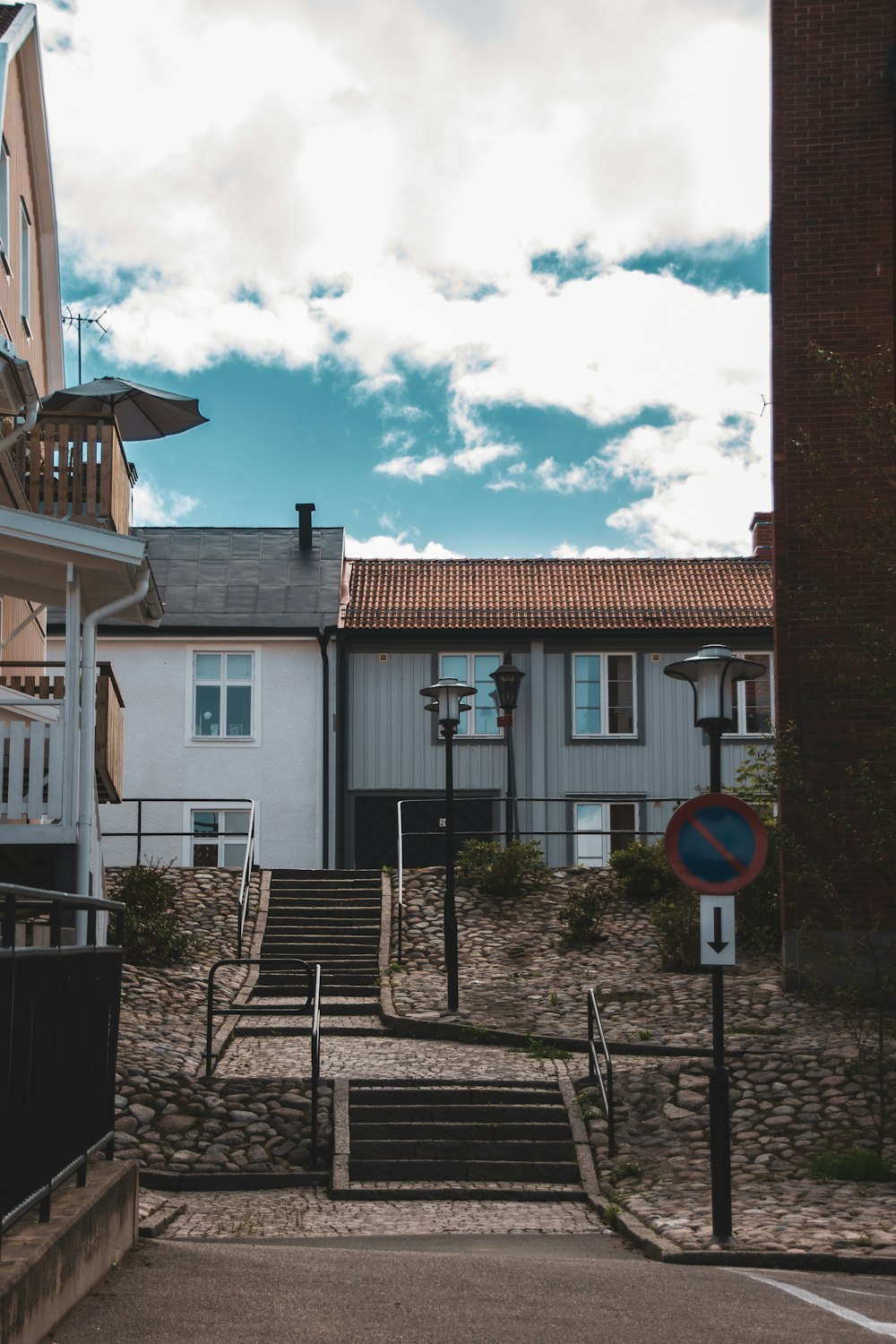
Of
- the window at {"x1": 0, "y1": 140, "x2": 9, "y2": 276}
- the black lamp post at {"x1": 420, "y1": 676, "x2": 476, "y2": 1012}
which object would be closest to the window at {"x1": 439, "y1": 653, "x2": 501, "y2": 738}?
the black lamp post at {"x1": 420, "y1": 676, "x2": 476, "y2": 1012}

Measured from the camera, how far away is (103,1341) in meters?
5.85

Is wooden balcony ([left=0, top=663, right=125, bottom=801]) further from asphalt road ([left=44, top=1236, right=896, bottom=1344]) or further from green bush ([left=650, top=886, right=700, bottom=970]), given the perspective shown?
green bush ([left=650, top=886, right=700, bottom=970])

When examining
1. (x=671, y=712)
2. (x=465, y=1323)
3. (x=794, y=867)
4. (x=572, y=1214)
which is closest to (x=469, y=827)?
(x=671, y=712)

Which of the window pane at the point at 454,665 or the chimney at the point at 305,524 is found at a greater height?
the chimney at the point at 305,524

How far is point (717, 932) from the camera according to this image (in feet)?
32.6

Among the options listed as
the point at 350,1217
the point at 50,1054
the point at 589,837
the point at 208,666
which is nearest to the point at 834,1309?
the point at 50,1054

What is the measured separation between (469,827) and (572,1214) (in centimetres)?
1931

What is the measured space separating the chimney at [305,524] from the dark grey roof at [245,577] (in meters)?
0.14

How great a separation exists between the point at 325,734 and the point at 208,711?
2.51 m

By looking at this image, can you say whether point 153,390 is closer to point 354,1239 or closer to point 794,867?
point 794,867

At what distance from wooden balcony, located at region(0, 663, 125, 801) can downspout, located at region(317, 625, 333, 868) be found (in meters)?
10.1

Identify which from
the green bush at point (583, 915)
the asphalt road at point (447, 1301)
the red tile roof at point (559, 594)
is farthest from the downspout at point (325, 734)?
the asphalt road at point (447, 1301)

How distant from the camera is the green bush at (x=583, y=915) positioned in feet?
72.2

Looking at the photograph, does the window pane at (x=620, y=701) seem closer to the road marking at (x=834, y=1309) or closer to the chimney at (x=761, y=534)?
the chimney at (x=761, y=534)
